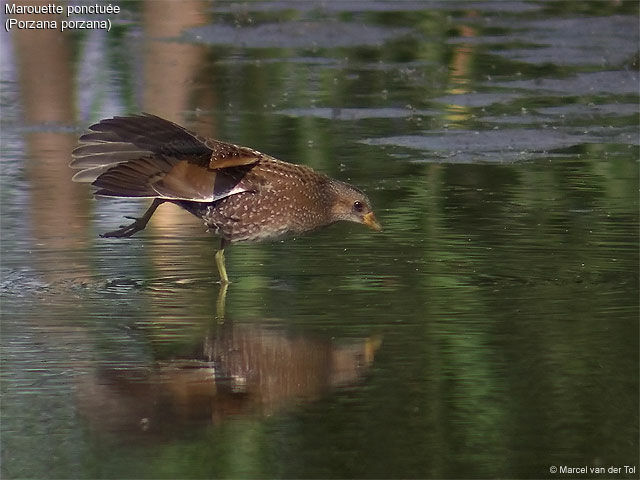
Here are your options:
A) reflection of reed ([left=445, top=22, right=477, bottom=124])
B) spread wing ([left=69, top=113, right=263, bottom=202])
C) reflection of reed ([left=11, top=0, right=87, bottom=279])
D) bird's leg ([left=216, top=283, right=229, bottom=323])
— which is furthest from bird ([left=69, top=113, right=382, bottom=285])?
reflection of reed ([left=445, top=22, right=477, bottom=124])

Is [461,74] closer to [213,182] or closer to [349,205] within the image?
[349,205]

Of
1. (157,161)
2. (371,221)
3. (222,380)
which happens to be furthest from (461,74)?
(222,380)

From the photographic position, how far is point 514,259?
30.0 ft

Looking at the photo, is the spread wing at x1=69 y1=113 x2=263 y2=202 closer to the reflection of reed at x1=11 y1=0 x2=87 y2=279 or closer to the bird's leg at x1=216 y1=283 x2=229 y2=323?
the bird's leg at x1=216 y1=283 x2=229 y2=323

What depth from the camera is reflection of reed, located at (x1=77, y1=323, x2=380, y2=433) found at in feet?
20.5

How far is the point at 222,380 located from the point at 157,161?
7.29 ft

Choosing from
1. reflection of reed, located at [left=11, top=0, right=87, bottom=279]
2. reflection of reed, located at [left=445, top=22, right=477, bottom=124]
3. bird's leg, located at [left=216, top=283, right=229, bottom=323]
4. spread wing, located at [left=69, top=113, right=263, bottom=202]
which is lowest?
reflection of reed, located at [left=445, top=22, right=477, bottom=124]

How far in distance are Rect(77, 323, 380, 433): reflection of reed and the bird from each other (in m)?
1.32

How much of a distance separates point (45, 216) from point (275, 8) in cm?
1100

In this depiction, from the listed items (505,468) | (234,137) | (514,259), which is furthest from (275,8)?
(505,468)

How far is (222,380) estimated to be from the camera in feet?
22.1

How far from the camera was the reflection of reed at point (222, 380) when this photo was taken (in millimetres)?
6246

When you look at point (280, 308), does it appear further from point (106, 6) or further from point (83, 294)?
point (106, 6)

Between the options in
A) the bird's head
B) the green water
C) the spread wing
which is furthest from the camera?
the bird's head
